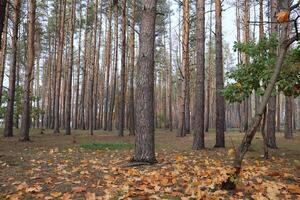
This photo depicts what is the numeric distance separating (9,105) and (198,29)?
1166 cm

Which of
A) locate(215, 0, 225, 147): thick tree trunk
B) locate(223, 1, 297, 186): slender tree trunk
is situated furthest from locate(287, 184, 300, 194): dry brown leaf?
locate(215, 0, 225, 147): thick tree trunk

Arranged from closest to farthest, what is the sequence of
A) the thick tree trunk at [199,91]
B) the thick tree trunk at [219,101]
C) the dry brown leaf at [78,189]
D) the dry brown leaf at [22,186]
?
the dry brown leaf at [78,189] → the dry brown leaf at [22,186] → the thick tree trunk at [199,91] → the thick tree trunk at [219,101]

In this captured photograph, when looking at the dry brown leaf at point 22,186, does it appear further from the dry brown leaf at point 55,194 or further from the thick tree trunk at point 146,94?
the thick tree trunk at point 146,94

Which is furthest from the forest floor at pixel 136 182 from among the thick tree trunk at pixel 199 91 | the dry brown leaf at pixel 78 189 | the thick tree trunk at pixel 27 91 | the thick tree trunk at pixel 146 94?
the thick tree trunk at pixel 27 91

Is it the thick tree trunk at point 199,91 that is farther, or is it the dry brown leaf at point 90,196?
the thick tree trunk at point 199,91

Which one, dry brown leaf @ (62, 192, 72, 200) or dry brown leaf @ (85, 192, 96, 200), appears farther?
dry brown leaf @ (62, 192, 72, 200)

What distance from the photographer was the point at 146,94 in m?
7.64

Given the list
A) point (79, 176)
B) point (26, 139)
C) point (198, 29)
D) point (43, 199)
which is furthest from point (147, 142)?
point (26, 139)

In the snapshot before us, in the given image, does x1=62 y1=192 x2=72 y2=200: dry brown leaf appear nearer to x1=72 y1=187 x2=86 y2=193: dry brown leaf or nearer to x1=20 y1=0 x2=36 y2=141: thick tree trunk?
x1=72 y1=187 x2=86 y2=193: dry brown leaf

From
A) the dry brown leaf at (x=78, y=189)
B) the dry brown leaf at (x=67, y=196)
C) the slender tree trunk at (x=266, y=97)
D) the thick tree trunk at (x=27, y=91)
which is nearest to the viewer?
the slender tree trunk at (x=266, y=97)

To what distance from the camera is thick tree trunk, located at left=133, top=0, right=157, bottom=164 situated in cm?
757

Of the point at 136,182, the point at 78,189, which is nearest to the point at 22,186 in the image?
the point at 78,189

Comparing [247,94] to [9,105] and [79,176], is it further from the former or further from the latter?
[9,105]

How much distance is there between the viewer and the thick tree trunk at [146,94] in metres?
7.57
